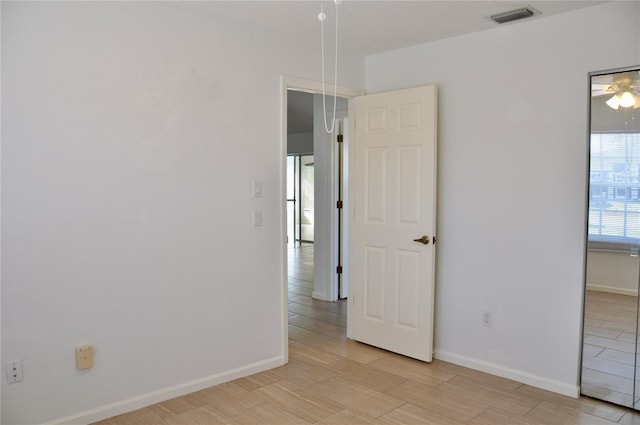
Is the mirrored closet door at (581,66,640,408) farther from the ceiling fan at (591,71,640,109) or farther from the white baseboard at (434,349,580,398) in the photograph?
the white baseboard at (434,349,580,398)

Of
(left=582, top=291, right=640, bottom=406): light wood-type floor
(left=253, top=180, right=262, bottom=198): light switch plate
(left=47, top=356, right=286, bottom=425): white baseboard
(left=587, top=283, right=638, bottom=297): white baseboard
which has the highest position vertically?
(left=253, top=180, right=262, bottom=198): light switch plate

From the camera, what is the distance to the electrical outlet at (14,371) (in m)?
2.46

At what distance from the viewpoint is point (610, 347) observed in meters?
3.00

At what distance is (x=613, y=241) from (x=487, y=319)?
0.99 meters

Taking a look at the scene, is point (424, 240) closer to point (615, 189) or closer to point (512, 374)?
point (512, 374)

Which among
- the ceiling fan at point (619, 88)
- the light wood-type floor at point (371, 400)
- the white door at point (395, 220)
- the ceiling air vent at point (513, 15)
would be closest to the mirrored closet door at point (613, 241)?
the ceiling fan at point (619, 88)

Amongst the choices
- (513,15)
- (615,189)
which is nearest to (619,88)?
(615,189)

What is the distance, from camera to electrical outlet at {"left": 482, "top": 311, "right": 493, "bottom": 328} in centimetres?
349

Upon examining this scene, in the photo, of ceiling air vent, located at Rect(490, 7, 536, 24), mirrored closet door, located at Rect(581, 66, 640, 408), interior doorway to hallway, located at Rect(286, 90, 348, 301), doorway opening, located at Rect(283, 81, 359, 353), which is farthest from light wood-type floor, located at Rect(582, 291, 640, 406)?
interior doorway to hallway, located at Rect(286, 90, 348, 301)

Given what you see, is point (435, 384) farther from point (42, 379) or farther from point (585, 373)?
point (42, 379)

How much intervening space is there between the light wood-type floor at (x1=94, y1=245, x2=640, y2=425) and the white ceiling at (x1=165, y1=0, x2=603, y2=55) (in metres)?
2.42

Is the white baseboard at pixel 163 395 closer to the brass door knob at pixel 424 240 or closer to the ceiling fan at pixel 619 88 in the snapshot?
the brass door knob at pixel 424 240

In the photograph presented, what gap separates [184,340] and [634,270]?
279 cm

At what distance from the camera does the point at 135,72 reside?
9.34ft
